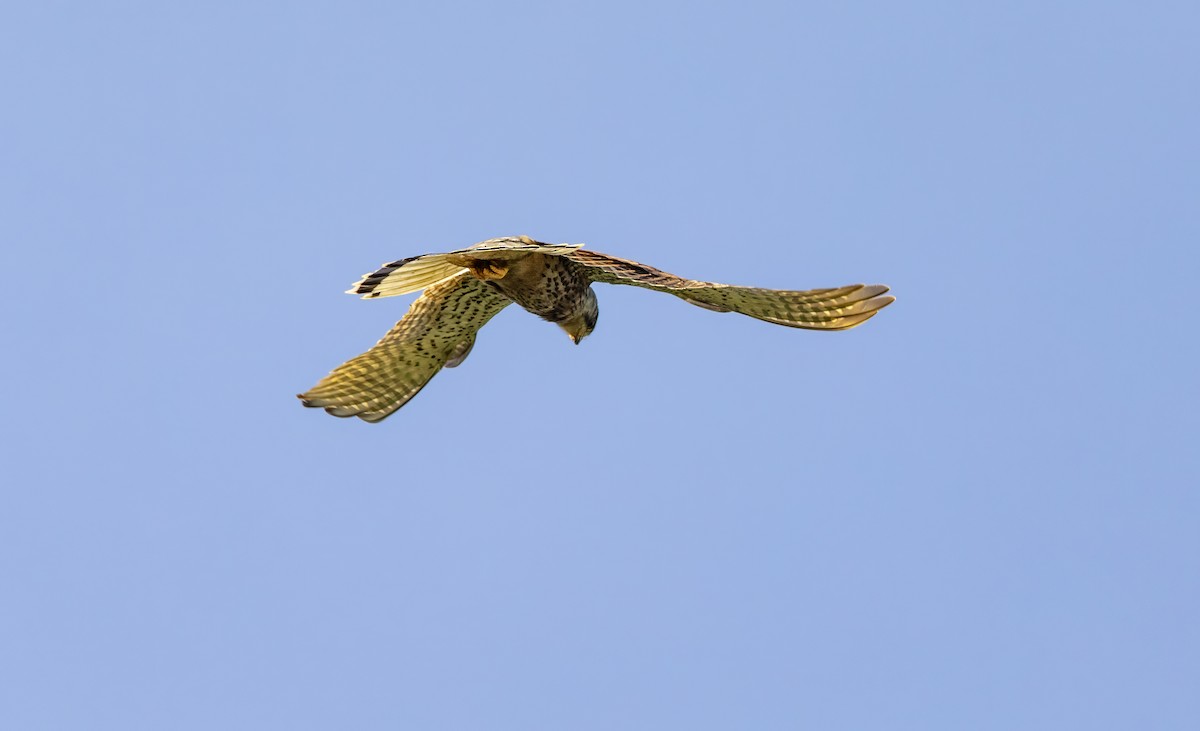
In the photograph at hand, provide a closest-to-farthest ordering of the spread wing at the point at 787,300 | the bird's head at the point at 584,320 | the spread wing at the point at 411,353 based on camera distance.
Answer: the spread wing at the point at 787,300 < the spread wing at the point at 411,353 < the bird's head at the point at 584,320

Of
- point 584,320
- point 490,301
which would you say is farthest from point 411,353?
point 584,320

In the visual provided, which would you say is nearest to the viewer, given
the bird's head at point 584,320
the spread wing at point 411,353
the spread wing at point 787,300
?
the spread wing at point 787,300

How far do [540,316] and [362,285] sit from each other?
7.74 feet

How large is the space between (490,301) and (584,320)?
0.96 metres

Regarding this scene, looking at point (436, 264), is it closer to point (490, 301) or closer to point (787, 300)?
point (490, 301)

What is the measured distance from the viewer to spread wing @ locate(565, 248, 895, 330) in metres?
16.2

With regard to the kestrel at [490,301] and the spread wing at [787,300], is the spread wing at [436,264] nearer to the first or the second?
the kestrel at [490,301]

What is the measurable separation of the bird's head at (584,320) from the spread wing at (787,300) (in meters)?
1.56

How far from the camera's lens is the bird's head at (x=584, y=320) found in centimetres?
1839

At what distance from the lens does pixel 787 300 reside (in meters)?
16.4

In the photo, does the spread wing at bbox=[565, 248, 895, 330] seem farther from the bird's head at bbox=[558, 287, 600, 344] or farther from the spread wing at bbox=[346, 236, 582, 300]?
the bird's head at bbox=[558, 287, 600, 344]

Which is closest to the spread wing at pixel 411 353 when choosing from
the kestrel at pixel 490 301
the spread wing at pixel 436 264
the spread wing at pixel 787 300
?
the kestrel at pixel 490 301

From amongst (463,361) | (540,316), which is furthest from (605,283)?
(463,361)

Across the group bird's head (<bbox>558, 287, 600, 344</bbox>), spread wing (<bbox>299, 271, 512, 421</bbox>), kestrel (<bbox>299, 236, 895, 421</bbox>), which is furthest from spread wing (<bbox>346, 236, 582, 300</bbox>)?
bird's head (<bbox>558, 287, 600, 344</bbox>)
